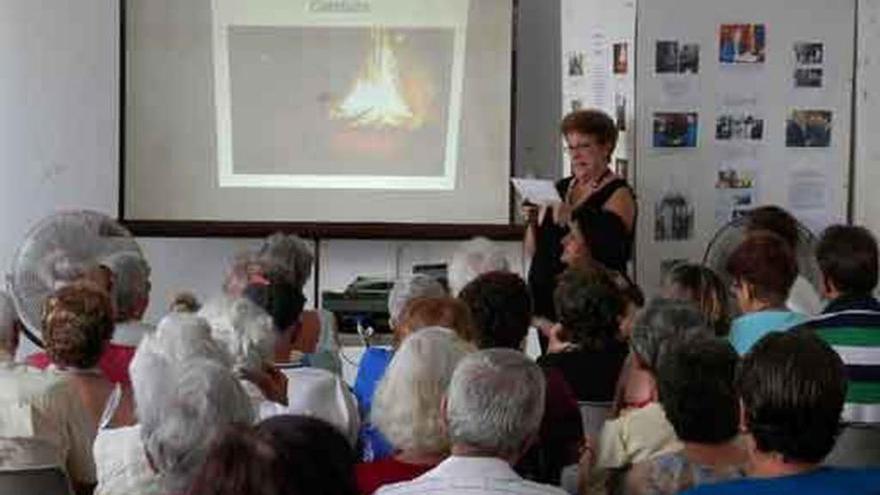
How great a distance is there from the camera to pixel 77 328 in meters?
4.15

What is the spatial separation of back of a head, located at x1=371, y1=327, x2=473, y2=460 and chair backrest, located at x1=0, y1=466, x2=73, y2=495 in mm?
681

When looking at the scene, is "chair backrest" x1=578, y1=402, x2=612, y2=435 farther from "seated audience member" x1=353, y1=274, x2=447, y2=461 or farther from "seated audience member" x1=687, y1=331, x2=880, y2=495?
"seated audience member" x1=687, y1=331, x2=880, y2=495

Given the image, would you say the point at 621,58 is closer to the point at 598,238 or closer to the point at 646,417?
the point at 598,238

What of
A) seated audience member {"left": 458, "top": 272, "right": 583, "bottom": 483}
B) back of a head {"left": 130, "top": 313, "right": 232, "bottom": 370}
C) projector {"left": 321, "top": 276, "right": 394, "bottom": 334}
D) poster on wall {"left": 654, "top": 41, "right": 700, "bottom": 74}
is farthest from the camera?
projector {"left": 321, "top": 276, "right": 394, "bottom": 334}

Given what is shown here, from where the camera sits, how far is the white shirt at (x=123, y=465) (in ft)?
10.7

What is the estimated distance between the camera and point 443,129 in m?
7.91

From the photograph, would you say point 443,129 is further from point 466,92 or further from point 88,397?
point 88,397

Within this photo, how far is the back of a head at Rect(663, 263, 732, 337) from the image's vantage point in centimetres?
477

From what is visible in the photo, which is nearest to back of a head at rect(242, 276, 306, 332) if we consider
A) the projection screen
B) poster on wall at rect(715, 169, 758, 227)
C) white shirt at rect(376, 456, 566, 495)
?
white shirt at rect(376, 456, 566, 495)

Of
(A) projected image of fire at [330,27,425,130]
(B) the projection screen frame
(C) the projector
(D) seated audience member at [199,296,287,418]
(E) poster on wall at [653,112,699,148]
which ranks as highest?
(A) projected image of fire at [330,27,425,130]

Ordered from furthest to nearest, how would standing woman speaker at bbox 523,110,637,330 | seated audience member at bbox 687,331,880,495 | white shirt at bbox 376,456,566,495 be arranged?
standing woman speaker at bbox 523,110,637,330, white shirt at bbox 376,456,566,495, seated audience member at bbox 687,331,880,495

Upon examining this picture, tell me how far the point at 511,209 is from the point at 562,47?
84 cm

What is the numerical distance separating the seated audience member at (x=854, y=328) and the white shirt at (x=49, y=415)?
6.09ft

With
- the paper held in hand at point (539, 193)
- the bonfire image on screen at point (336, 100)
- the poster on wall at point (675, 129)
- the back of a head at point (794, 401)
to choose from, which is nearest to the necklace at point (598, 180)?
the paper held in hand at point (539, 193)
